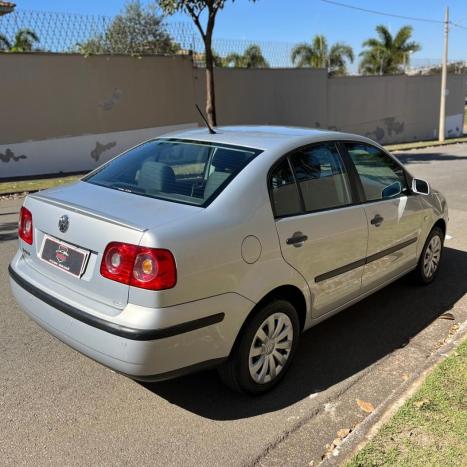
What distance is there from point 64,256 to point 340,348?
2.23 metres

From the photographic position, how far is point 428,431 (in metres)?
2.81

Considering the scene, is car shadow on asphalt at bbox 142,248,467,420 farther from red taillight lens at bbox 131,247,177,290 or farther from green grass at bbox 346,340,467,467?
red taillight lens at bbox 131,247,177,290

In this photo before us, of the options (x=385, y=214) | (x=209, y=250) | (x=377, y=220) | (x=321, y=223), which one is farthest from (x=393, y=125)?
(x=209, y=250)

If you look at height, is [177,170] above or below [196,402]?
above

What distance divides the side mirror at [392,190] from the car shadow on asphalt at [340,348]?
1117 mm

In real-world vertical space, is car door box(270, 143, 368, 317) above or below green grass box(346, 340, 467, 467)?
above

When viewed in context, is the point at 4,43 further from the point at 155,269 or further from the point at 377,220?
the point at 155,269

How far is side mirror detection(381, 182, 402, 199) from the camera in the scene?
426 cm

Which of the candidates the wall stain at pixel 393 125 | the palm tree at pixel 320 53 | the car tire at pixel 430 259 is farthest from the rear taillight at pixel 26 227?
the palm tree at pixel 320 53

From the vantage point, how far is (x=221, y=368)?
3.13 m

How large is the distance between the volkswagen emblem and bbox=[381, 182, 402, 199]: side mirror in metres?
2.51

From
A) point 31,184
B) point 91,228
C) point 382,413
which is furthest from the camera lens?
point 31,184

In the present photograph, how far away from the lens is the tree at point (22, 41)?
1342 centimetres

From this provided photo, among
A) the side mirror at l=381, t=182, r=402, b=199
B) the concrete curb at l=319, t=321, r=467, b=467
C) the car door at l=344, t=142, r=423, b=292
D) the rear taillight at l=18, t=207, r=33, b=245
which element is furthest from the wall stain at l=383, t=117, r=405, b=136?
the rear taillight at l=18, t=207, r=33, b=245
